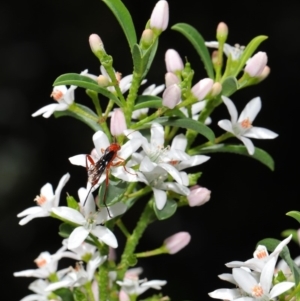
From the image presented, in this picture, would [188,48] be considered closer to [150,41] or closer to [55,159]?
[55,159]

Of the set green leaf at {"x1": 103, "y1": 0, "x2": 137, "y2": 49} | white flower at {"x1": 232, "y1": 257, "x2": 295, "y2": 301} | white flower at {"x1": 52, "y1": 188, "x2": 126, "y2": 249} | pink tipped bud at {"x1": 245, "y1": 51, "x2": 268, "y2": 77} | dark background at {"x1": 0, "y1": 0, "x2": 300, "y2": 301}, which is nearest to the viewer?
white flower at {"x1": 232, "y1": 257, "x2": 295, "y2": 301}

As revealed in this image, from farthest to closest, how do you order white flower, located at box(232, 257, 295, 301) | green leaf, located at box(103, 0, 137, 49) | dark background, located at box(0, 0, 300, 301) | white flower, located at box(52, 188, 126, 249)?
dark background, located at box(0, 0, 300, 301), green leaf, located at box(103, 0, 137, 49), white flower, located at box(52, 188, 126, 249), white flower, located at box(232, 257, 295, 301)

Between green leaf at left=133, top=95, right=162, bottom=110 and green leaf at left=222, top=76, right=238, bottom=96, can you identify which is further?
green leaf at left=222, top=76, right=238, bottom=96

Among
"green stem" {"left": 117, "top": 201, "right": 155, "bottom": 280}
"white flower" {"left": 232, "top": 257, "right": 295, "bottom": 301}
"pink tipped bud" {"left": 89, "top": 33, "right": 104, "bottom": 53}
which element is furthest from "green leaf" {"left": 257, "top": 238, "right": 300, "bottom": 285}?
"pink tipped bud" {"left": 89, "top": 33, "right": 104, "bottom": 53}

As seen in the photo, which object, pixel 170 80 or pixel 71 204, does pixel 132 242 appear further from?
pixel 170 80

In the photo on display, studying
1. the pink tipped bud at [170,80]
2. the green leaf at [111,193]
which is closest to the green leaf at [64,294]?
the green leaf at [111,193]

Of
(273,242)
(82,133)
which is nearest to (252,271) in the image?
(273,242)

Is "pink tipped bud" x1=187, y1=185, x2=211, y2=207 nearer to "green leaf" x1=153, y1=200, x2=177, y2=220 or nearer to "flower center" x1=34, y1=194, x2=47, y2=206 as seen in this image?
"green leaf" x1=153, y1=200, x2=177, y2=220
